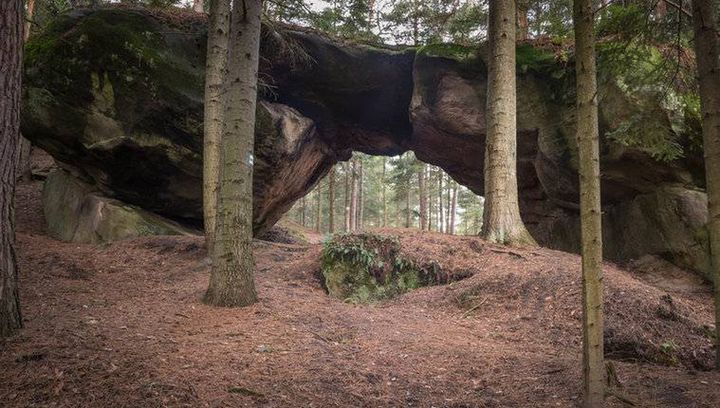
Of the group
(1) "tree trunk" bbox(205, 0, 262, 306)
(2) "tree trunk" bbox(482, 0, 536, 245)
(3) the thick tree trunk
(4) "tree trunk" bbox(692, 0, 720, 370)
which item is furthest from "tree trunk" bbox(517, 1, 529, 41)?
(3) the thick tree trunk

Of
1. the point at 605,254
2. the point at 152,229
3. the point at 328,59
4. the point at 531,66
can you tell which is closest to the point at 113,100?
Result: the point at 152,229

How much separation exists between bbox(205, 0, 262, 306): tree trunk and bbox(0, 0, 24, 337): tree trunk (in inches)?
94.1

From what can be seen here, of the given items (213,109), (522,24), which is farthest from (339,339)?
(522,24)

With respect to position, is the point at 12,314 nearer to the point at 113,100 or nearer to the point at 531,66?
the point at 113,100

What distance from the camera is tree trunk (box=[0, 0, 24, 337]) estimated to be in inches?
147

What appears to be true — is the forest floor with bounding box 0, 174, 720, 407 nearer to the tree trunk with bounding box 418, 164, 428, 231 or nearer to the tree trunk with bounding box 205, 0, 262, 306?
the tree trunk with bounding box 205, 0, 262, 306

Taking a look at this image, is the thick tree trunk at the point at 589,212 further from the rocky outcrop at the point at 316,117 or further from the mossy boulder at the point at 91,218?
the mossy boulder at the point at 91,218

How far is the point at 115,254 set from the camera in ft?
29.7

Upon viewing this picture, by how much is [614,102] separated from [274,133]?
8625 mm

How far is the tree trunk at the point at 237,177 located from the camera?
5973 millimetres

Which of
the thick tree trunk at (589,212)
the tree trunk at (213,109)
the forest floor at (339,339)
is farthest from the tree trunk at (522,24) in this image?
the thick tree trunk at (589,212)

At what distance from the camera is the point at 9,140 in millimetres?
3785

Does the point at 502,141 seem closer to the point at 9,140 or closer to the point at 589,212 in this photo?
the point at 589,212

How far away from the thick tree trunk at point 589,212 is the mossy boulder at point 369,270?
4.52 meters
